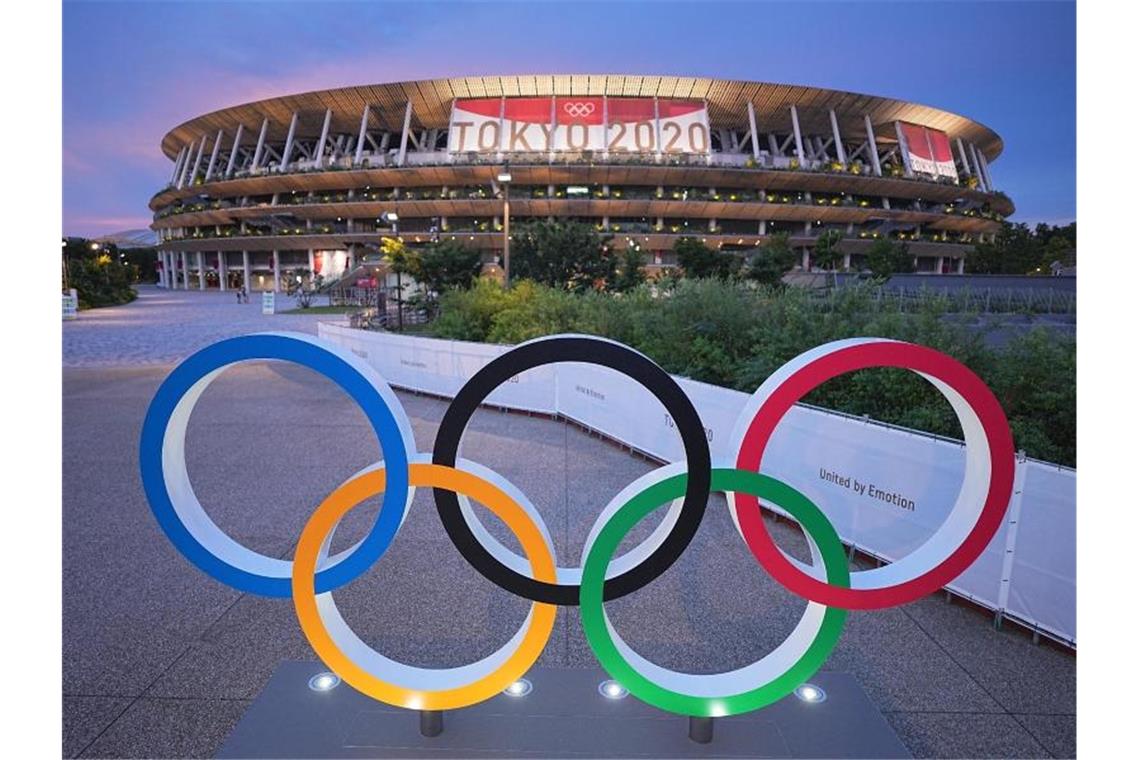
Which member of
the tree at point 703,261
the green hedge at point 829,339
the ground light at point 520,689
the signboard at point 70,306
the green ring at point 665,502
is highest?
the tree at point 703,261

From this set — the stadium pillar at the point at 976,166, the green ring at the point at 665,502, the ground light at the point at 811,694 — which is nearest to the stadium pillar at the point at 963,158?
the stadium pillar at the point at 976,166

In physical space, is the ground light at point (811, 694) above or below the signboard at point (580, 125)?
below

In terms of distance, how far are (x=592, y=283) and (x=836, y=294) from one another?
1489 centimetres

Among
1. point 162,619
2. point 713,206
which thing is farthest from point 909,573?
point 713,206

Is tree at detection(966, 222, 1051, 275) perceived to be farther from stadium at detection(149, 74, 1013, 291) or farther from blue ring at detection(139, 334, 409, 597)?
blue ring at detection(139, 334, 409, 597)

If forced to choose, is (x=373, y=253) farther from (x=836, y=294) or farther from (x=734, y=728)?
(x=734, y=728)

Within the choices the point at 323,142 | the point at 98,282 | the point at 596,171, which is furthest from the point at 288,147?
the point at 596,171

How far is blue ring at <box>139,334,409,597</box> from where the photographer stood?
326 centimetres

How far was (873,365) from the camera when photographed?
331 centimetres

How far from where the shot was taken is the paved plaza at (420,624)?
381 cm

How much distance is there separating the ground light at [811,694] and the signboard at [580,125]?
2014 inches

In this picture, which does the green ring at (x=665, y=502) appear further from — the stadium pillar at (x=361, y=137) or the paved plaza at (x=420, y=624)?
the stadium pillar at (x=361, y=137)

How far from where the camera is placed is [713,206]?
51375mm

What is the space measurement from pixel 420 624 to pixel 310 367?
2679mm
